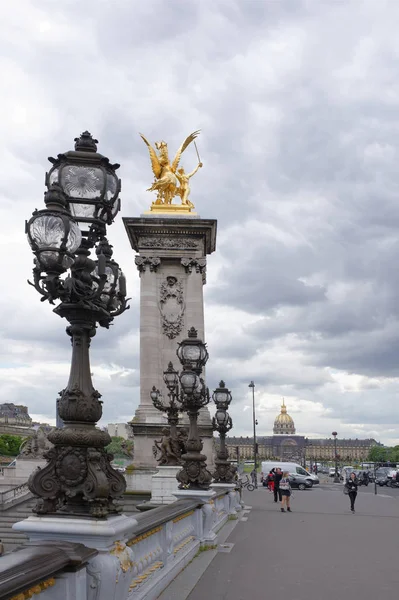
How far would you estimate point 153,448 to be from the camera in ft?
106

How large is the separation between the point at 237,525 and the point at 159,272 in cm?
1803

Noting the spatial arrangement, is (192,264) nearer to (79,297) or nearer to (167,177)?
(167,177)

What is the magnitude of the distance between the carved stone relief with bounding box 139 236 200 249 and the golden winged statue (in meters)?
2.09

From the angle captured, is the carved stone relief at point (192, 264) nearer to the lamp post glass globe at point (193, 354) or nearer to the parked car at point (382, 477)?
the lamp post glass globe at point (193, 354)

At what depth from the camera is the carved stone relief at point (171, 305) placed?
3584 cm

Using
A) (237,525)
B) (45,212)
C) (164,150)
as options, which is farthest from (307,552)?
(164,150)

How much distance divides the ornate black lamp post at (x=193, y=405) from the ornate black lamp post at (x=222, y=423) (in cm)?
676

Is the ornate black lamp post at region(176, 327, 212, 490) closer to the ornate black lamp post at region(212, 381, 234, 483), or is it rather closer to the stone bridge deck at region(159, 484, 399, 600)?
the stone bridge deck at region(159, 484, 399, 600)

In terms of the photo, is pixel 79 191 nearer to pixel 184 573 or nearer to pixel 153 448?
pixel 184 573

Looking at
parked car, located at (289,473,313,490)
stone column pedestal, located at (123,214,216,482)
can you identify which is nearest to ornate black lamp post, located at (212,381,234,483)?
stone column pedestal, located at (123,214,216,482)

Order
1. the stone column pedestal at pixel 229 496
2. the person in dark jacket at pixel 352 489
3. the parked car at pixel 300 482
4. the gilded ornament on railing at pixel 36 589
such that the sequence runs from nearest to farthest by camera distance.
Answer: the gilded ornament on railing at pixel 36 589
the stone column pedestal at pixel 229 496
the person in dark jacket at pixel 352 489
the parked car at pixel 300 482

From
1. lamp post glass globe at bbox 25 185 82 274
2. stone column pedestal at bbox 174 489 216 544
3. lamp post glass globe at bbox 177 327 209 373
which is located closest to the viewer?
lamp post glass globe at bbox 25 185 82 274

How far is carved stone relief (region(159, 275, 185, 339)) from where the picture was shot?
3584 centimetres

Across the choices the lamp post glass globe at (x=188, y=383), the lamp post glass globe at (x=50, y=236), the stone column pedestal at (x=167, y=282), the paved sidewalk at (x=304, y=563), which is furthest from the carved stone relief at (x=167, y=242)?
the lamp post glass globe at (x=50, y=236)
